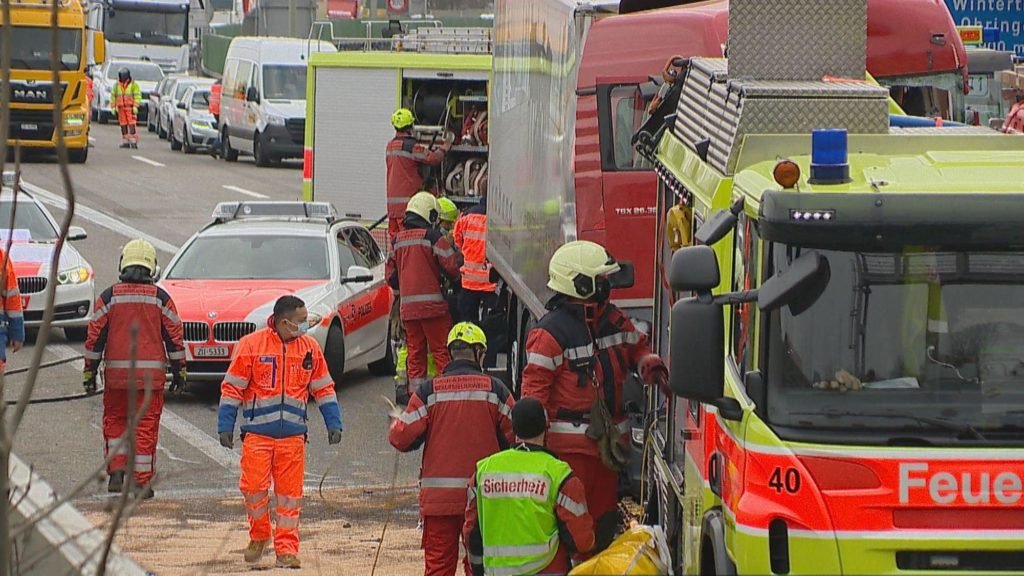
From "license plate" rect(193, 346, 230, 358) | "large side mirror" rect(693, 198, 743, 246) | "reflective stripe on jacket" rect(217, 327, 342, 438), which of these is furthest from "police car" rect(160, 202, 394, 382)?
"large side mirror" rect(693, 198, 743, 246)

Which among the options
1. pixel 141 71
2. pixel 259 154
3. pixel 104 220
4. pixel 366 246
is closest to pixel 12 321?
pixel 366 246

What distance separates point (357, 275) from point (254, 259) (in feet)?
3.76

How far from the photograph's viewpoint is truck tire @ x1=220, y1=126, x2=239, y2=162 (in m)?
41.4

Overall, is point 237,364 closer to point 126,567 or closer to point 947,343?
point 126,567

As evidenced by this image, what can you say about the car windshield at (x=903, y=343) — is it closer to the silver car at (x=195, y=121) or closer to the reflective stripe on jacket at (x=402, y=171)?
the reflective stripe on jacket at (x=402, y=171)

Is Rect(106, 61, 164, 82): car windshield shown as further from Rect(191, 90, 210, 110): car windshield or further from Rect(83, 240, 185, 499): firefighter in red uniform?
Rect(83, 240, 185, 499): firefighter in red uniform

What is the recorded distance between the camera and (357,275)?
667 inches

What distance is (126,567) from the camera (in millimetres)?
5715

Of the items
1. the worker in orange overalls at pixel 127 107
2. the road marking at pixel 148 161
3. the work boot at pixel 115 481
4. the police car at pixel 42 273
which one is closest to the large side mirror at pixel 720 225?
the work boot at pixel 115 481

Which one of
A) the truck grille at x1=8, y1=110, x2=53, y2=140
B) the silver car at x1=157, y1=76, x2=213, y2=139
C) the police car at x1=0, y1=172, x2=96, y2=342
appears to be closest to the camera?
the police car at x1=0, y1=172, x2=96, y2=342

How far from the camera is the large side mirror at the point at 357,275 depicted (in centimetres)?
1691

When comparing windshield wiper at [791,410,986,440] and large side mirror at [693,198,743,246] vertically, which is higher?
large side mirror at [693,198,743,246]

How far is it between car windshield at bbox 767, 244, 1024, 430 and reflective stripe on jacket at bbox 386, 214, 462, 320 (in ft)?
31.2

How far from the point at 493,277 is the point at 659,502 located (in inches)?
296
